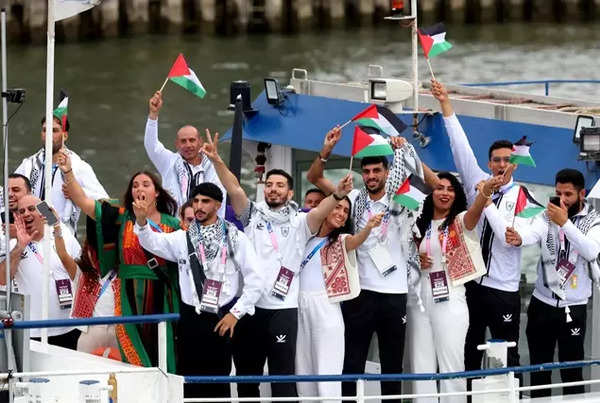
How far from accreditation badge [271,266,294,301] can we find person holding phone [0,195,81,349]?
171 cm

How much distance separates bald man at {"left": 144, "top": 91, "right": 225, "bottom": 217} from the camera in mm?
13641

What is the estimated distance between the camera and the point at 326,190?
12.5 m

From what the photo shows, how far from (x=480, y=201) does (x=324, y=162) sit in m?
1.15

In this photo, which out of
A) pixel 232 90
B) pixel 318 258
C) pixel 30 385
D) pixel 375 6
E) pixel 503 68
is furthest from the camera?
pixel 375 6

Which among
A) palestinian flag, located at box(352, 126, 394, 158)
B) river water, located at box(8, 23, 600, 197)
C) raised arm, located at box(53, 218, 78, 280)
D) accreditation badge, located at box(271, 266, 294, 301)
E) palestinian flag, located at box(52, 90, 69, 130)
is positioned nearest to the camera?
accreditation badge, located at box(271, 266, 294, 301)

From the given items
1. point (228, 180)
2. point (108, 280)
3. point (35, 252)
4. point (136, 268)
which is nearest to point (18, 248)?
point (35, 252)

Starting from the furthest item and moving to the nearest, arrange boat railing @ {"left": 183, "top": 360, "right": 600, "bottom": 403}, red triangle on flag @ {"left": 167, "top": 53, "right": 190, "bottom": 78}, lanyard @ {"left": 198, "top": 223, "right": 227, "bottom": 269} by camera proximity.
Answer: red triangle on flag @ {"left": 167, "top": 53, "right": 190, "bottom": 78} → lanyard @ {"left": 198, "top": 223, "right": 227, "bottom": 269} → boat railing @ {"left": 183, "top": 360, "right": 600, "bottom": 403}

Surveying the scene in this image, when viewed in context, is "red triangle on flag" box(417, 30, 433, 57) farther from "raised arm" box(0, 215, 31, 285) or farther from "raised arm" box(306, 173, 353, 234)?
"raised arm" box(0, 215, 31, 285)

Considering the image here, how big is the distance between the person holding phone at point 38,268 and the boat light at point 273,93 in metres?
2.66

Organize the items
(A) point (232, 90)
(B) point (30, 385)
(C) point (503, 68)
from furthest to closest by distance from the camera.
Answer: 1. (C) point (503, 68)
2. (A) point (232, 90)
3. (B) point (30, 385)

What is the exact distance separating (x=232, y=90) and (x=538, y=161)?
3.29 meters

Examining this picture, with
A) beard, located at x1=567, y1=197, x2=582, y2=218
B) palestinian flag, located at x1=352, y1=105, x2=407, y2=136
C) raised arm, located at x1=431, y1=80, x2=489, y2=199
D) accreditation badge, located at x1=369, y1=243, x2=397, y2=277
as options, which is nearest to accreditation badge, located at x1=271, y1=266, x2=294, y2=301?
accreditation badge, located at x1=369, y1=243, x2=397, y2=277

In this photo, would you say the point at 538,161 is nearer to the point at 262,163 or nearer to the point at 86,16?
the point at 262,163

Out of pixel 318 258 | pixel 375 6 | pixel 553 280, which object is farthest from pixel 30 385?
pixel 375 6
